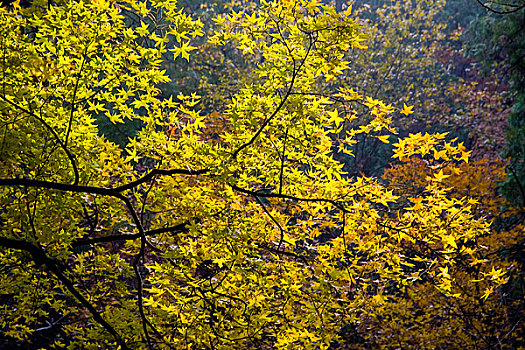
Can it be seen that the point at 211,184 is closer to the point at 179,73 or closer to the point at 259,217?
the point at 259,217

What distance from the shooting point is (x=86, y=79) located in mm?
3617

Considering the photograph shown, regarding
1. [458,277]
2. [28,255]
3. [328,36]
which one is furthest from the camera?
[458,277]

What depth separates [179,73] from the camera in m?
13.8

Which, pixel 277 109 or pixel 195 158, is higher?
pixel 195 158

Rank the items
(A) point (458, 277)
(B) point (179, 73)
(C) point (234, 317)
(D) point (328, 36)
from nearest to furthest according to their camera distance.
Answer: (D) point (328, 36) < (C) point (234, 317) < (A) point (458, 277) < (B) point (179, 73)

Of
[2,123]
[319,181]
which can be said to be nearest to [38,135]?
[2,123]

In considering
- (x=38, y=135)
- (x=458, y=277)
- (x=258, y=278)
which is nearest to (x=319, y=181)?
(x=258, y=278)

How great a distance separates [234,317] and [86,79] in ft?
8.59

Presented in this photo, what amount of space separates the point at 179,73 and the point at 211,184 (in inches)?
387

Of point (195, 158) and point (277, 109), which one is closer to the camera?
point (277, 109)

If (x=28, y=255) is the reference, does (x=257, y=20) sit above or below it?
above

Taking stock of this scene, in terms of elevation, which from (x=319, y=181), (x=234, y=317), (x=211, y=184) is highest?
(x=211, y=184)

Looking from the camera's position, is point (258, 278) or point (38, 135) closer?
point (38, 135)

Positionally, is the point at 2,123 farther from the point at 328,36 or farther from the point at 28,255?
the point at 328,36
